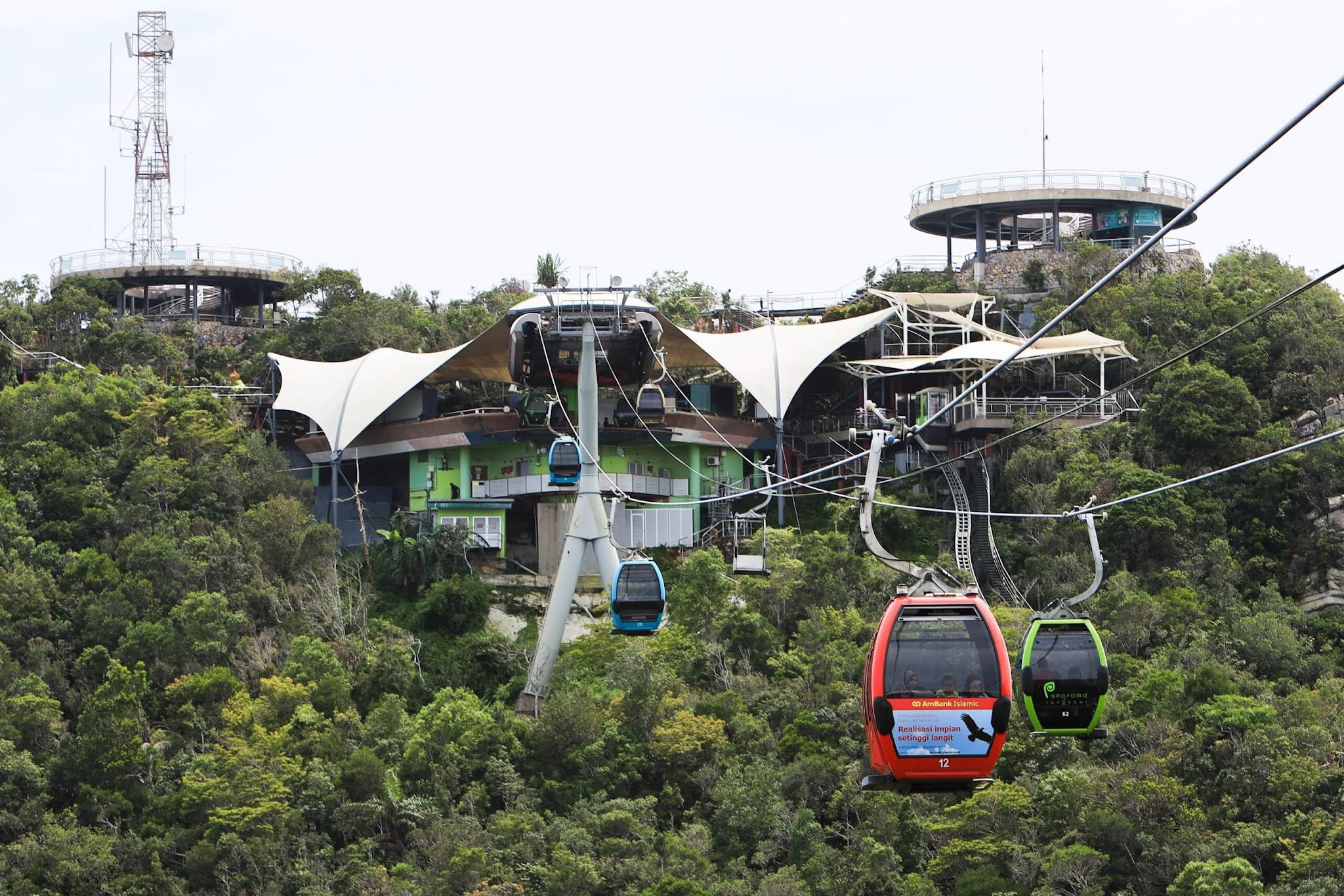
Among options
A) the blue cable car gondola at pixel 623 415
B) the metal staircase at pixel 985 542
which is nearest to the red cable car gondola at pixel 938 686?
the metal staircase at pixel 985 542

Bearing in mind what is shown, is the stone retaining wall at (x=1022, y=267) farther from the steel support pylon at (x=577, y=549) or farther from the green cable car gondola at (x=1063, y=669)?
the green cable car gondola at (x=1063, y=669)

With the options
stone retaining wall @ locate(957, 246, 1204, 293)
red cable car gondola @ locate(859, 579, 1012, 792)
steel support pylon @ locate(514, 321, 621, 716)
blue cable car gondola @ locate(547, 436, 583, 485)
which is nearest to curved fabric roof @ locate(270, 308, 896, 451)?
steel support pylon @ locate(514, 321, 621, 716)

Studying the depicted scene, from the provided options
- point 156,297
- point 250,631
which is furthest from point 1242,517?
point 156,297

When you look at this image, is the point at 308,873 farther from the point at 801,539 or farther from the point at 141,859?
the point at 801,539

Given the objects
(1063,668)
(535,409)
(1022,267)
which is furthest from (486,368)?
(1063,668)

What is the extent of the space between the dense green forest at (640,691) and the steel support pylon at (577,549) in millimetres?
882

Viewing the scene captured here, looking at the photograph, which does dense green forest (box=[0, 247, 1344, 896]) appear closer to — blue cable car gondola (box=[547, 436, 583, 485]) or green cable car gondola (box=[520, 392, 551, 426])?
blue cable car gondola (box=[547, 436, 583, 485])

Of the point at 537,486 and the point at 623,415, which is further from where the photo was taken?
the point at 623,415

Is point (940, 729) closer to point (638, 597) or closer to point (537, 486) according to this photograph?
point (638, 597)

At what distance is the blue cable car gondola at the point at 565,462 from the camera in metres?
49.7

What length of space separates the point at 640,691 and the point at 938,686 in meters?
19.7

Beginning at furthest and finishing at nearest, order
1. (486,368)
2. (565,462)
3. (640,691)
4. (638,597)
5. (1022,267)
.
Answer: (1022,267) < (486,368) < (565,462) < (640,691) < (638,597)

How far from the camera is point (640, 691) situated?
1938 inches

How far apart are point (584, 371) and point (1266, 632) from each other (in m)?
16.5
